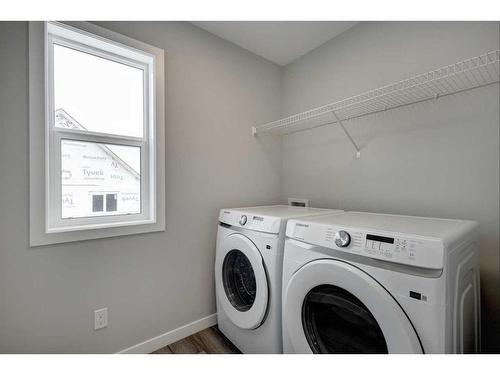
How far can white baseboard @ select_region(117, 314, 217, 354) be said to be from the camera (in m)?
1.50

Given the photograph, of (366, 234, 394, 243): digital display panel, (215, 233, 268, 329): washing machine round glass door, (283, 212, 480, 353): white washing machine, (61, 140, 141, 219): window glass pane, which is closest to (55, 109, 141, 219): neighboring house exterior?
(61, 140, 141, 219): window glass pane

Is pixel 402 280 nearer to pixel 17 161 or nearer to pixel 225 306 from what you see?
pixel 225 306

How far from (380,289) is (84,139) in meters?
1.65

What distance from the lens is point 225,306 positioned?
5.24 feet

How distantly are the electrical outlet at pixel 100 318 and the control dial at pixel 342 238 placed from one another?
4.45 ft

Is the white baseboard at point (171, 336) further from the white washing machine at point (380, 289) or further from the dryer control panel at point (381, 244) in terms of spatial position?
the dryer control panel at point (381, 244)

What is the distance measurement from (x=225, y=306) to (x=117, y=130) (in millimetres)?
1347

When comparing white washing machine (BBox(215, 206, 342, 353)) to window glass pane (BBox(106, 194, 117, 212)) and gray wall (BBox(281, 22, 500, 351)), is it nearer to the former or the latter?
gray wall (BBox(281, 22, 500, 351))

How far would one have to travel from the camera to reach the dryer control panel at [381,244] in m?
0.75

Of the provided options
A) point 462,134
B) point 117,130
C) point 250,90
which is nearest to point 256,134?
point 250,90

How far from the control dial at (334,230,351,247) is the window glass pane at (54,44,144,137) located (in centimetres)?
139

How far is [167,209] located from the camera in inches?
64.4

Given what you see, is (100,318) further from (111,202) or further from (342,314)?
(342,314)

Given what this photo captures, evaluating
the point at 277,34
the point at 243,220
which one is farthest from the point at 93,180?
the point at 277,34
